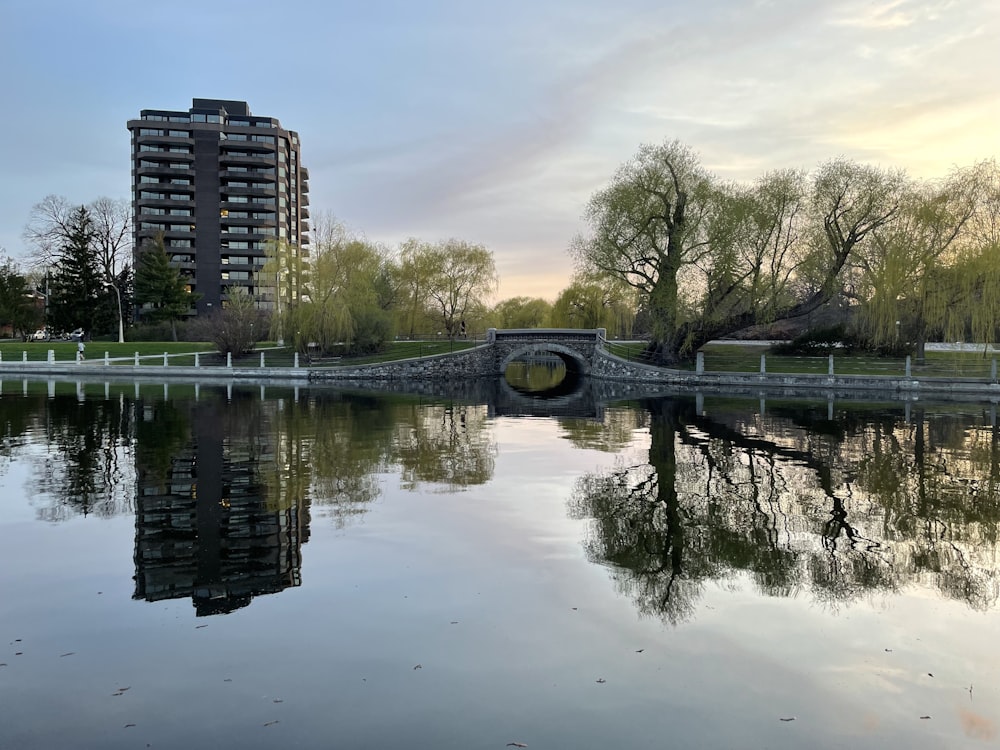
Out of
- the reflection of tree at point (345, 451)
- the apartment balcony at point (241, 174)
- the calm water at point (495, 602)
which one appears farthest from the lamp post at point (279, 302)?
the apartment balcony at point (241, 174)

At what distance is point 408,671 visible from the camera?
6.18 meters

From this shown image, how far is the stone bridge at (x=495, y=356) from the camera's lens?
49.0 m

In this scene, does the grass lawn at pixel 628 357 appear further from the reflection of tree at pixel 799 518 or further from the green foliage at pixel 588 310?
the reflection of tree at pixel 799 518

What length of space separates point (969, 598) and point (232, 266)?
105 m

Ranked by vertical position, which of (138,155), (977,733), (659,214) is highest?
(138,155)

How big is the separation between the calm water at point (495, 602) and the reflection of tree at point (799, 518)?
63 mm

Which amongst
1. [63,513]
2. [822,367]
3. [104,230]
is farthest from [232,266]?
[63,513]

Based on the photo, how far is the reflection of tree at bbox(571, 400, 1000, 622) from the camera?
8547 millimetres

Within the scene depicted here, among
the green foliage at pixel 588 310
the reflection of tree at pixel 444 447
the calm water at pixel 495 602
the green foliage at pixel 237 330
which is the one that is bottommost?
the calm water at pixel 495 602

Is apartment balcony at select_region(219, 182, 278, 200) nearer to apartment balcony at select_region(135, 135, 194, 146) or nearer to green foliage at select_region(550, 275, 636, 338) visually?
apartment balcony at select_region(135, 135, 194, 146)

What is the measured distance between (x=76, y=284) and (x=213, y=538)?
76.1m

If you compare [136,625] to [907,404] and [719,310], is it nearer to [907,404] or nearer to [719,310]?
[907,404]

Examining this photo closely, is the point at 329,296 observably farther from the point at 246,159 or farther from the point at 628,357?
the point at 246,159

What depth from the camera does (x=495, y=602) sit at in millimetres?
7801
